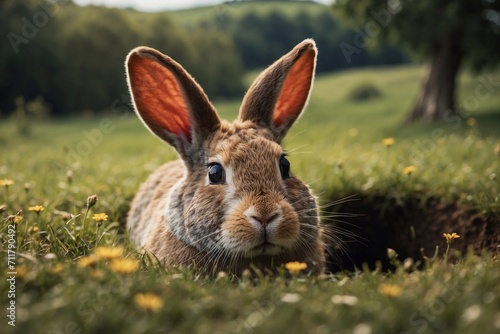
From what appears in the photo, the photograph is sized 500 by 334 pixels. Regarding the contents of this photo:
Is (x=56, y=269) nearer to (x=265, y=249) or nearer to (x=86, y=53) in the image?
(x=265, y=249)

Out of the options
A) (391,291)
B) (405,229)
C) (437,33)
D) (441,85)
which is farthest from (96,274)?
(441,85)

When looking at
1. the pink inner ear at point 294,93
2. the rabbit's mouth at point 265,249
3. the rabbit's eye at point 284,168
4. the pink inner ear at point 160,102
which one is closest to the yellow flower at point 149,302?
the rabbit's mouth at point 265,249

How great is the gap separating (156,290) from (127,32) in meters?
40.3

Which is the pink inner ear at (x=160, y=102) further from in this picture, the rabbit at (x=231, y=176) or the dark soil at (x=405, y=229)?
the dark soil at (x=405, y=229)

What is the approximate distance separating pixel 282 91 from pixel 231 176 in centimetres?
124

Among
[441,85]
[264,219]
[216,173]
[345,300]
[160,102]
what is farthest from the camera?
[441,85]

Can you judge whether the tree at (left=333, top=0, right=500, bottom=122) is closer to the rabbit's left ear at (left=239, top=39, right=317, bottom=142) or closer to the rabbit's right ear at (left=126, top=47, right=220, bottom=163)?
the rabbit's left ear at (left=239, top=39, right=317, bottom=142)

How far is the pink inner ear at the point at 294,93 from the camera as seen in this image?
15.5ft

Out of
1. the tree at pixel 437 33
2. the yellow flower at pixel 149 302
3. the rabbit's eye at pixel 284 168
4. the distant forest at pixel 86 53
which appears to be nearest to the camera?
the yellow flower at pixel 149 302

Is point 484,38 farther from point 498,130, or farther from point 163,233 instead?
point 163,233

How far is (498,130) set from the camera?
498 inches

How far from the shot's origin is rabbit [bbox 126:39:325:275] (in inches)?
140

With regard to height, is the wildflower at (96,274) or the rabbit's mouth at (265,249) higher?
the wildflower at (96,274)

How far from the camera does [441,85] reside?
56.3 feet
